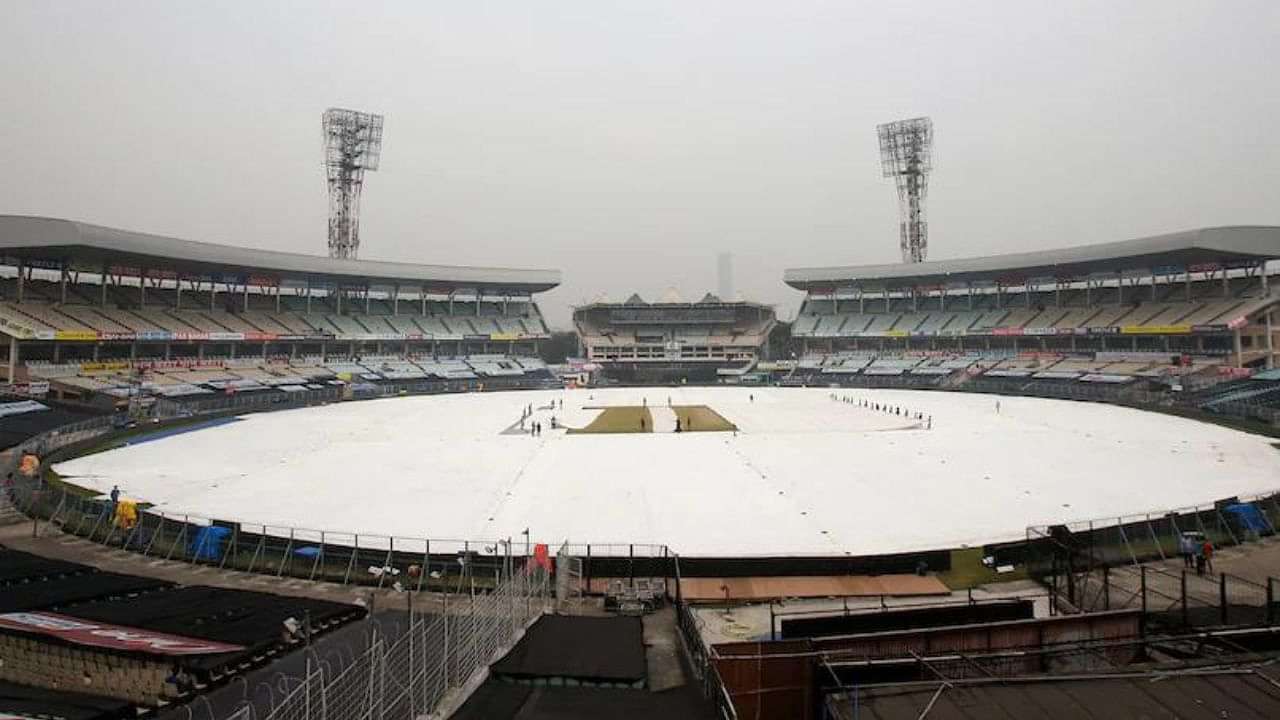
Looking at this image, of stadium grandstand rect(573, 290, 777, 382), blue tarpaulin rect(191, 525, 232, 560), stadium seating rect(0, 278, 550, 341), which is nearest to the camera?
blue tarpaulin rect(191, 525, 232, 560)

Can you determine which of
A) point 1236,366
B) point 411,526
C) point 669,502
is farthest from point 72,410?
point 1236,366

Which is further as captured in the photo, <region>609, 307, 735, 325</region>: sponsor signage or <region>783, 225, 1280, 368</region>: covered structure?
<region>609, 307, 735, 325</region>: sponsor signage

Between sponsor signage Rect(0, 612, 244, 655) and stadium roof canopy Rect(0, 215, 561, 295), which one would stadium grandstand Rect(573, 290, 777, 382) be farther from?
sponsor signage Rect(0, 612, 244, 655)

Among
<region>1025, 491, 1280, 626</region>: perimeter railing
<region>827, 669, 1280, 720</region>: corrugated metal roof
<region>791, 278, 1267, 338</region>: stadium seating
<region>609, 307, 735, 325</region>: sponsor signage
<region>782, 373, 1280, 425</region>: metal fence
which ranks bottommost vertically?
<region>1025, 491, 1280, 626</region>: perimeter railing

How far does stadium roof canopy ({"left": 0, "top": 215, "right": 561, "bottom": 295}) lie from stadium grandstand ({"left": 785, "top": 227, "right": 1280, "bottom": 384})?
45.1 m

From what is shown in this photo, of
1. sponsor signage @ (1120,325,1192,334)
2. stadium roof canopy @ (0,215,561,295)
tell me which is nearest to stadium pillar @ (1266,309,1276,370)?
sponsor signage @ (1120,325,1192,334)

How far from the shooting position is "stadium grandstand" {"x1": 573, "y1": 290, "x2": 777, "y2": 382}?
347 feet

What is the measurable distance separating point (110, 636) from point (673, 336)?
336ft

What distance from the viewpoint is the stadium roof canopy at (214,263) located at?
176ft

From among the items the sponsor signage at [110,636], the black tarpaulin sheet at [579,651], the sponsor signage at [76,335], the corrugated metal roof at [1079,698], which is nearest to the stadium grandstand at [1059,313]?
the corrugated metal roof at [1079,698]

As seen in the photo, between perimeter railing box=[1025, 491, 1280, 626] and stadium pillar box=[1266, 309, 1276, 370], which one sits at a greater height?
stadium pillar box=[1266, 309, 1276, 370]

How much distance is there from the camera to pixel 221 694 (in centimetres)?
884

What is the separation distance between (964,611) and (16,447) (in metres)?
44.6

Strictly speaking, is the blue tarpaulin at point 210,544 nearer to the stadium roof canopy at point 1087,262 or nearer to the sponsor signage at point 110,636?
the sponsor signage at point 110,636
